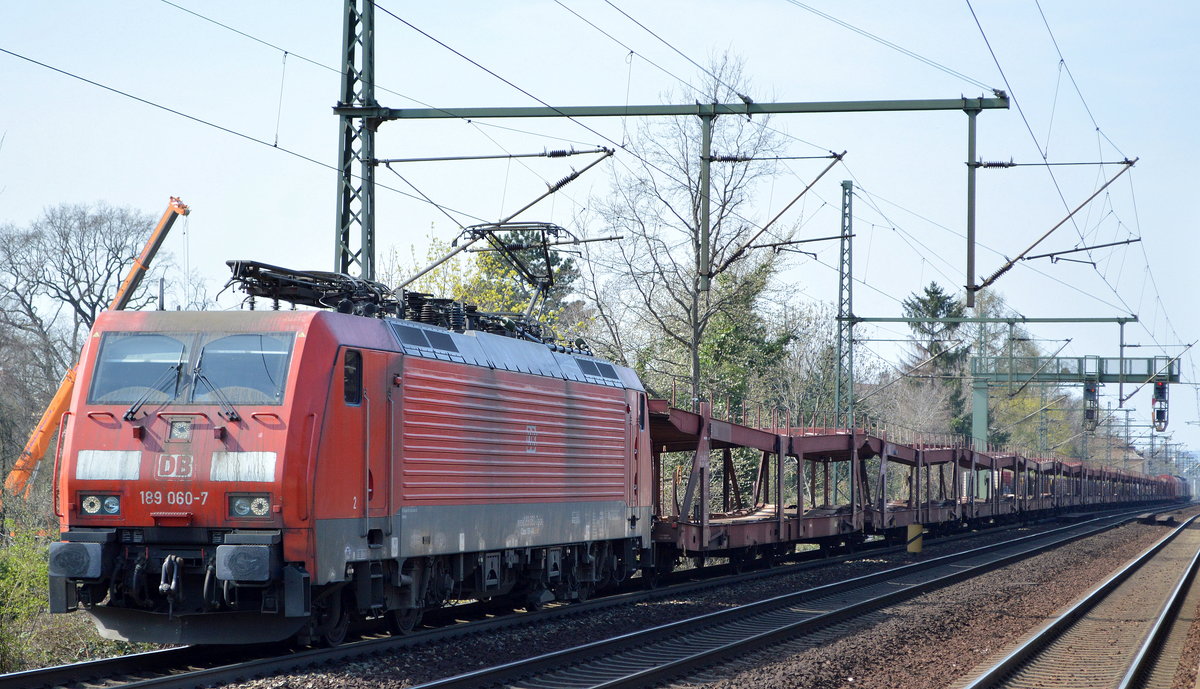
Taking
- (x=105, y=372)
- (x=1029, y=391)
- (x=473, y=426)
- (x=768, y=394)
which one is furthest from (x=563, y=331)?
(x=1029, y=391)

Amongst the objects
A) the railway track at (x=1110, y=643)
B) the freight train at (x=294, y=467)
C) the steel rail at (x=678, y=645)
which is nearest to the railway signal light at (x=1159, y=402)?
the railway track at (x=1110, y=643)

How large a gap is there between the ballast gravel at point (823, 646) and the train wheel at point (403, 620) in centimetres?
69

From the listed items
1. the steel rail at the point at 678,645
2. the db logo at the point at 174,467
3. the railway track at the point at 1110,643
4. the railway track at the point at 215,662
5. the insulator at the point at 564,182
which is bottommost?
the railway track at the point at 1110,643

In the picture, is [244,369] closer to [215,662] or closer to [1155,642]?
[215,662]

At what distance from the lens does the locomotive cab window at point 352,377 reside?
12.0m

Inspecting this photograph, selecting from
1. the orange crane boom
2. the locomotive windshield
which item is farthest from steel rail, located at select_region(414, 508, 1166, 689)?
the orange crane boom

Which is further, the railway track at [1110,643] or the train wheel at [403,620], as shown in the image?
the train wheel at [403,620]

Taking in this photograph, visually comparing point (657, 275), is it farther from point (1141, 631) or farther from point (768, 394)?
point (1141, 631)

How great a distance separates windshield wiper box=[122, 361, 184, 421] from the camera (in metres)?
11.6

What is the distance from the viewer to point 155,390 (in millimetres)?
11742

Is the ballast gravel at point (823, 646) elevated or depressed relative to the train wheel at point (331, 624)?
depressed

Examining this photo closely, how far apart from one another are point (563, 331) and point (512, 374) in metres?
20.8

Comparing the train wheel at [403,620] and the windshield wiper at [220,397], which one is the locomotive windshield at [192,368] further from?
the train wheel at [403,620]

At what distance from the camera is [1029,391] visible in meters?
84.2
